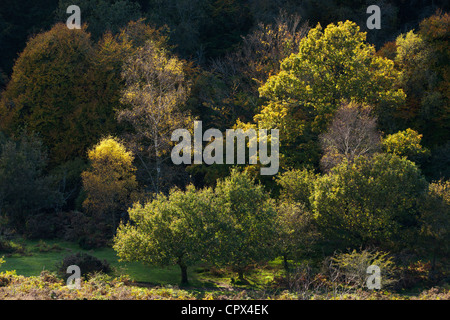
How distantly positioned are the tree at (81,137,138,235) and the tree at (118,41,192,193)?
223 centimetres

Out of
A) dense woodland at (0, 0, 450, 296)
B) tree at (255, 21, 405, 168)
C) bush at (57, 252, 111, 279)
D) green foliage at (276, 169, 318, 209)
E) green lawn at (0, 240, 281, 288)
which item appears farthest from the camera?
tree at (255, 21, 405, 168)

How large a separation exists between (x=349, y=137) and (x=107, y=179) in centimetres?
1553

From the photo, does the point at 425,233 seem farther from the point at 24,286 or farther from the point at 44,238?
the point at 44,238

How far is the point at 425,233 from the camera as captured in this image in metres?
27.0

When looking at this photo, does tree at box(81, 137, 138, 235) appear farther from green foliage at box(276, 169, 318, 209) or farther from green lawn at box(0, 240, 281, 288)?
green foliage at box(276, 169, 318, 209)

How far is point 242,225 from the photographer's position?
26547 mm

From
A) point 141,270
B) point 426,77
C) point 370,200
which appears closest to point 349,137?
point 370,200

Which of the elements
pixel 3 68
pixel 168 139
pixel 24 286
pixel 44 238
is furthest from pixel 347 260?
pixel 3 68

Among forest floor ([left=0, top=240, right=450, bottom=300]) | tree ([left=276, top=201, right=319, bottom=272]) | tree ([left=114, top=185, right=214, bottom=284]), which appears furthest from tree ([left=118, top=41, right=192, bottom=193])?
tree ([left=276, top=201, right=319, bottom=272])

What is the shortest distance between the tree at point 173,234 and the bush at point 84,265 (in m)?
1.20

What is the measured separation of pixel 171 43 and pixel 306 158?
2239cm

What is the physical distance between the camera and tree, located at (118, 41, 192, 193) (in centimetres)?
3662

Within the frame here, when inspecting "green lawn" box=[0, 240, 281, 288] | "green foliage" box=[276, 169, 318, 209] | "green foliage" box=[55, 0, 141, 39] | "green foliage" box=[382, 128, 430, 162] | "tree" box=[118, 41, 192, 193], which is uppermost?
"green foliage" box=[55, 0, 141, 39]
